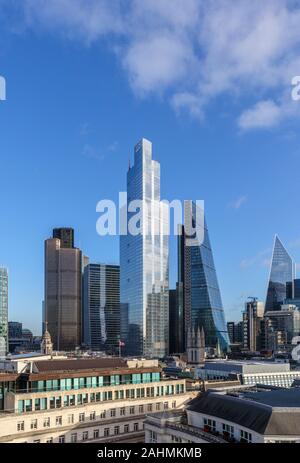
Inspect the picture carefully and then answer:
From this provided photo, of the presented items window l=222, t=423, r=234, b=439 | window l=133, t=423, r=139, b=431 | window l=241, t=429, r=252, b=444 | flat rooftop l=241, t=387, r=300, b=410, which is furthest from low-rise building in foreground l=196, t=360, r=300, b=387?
window l=241, t=429, r=252, b=444

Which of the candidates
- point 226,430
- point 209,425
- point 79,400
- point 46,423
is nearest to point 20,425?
point 46,423

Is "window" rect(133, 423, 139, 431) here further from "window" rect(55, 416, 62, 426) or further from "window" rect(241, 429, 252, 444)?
"window" rect(241, 429, 252, 444)

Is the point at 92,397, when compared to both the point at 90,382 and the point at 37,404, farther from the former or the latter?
the point at 37,404

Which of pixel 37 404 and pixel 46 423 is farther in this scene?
pixel 37 404
